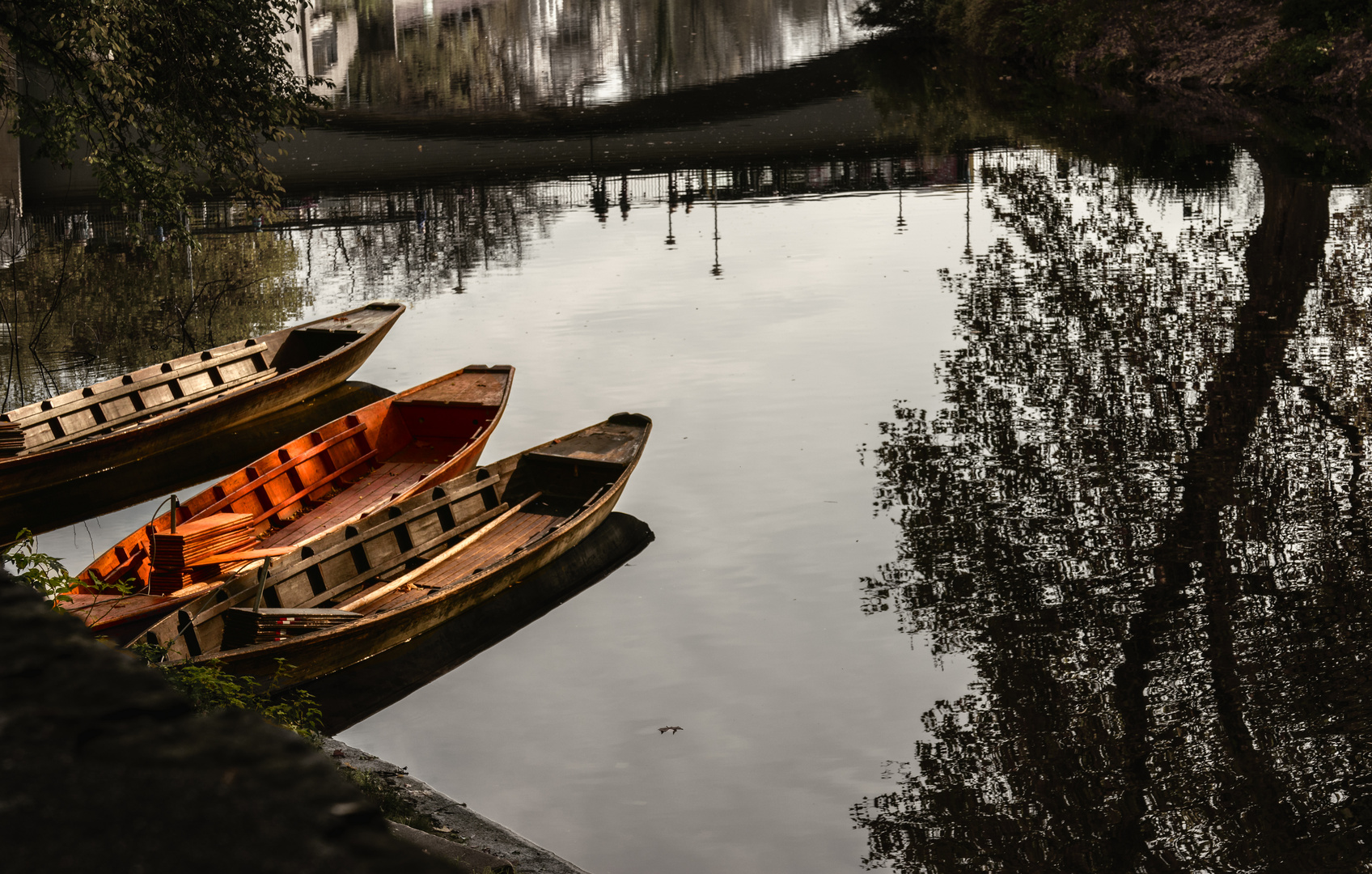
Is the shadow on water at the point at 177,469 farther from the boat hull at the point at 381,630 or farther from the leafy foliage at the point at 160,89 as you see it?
the boat hull at the point at 381,630

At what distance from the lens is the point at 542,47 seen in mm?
90750

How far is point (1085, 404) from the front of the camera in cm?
1823

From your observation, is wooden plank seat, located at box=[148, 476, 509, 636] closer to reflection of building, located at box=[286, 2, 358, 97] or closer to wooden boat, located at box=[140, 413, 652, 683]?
wooden boat, located at box=[140, 413, 652, 683]

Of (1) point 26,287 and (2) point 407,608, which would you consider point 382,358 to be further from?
(2) point 407,608

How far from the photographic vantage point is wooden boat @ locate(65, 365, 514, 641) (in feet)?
42.5

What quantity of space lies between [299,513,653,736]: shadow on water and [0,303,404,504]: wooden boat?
24.1 ft

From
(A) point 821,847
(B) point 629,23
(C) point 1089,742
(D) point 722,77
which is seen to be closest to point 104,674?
(A) point 821,847

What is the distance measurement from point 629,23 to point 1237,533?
96735 millimetres

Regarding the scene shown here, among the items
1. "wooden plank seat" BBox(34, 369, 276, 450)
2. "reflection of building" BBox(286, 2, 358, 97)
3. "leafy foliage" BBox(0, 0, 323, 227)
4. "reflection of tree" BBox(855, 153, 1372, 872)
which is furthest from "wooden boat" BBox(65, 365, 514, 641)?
"reflection of building" BBox(286, 2, 358, 97)

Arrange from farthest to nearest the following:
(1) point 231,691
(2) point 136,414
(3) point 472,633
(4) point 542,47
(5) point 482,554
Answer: (4) point 542,47 → (2) point 136,414 → (5) point 482,554 → (3) point 472,633 → (1) point 231,691

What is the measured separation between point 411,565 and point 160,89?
924 cm

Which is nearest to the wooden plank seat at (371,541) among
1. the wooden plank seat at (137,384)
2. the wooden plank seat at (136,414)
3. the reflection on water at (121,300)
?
the wooden plank seat at (136,414)

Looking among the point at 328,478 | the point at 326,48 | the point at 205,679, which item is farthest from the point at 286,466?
the point at 326,48

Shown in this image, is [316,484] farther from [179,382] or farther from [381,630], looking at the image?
[179,382]
